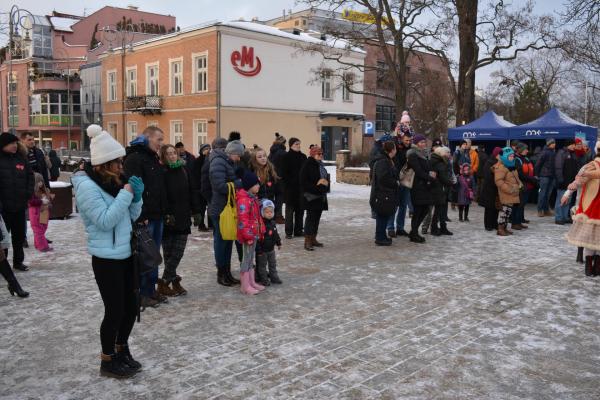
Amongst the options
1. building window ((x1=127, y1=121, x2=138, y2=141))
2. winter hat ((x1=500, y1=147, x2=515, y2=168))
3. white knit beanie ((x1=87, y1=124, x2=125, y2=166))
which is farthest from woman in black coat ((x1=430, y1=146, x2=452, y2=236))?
building window ((x1=127, y1=121, x2=138, y2=141))

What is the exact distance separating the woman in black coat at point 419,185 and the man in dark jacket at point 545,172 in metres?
4.28

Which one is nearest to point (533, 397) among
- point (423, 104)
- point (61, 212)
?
point (61, 212)

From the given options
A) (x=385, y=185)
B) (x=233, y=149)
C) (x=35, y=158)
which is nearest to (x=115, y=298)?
(x=233, y=149)

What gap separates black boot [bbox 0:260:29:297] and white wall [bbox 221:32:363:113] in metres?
23.1

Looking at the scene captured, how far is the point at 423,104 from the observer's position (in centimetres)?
3506

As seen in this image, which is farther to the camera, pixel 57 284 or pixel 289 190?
pixel 289 190

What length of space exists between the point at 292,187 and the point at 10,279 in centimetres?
501

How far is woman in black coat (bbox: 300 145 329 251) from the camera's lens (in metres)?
8.55

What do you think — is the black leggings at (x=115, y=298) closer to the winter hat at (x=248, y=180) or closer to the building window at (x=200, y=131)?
the winter hat at (x=248, y=180)

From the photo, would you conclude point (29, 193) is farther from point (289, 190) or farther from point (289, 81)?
point (289, 81)

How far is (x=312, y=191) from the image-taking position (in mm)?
8555

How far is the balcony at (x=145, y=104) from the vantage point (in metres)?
34.1

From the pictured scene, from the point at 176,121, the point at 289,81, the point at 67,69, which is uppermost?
the point at 67,69

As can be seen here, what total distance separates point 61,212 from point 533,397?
422 inches
